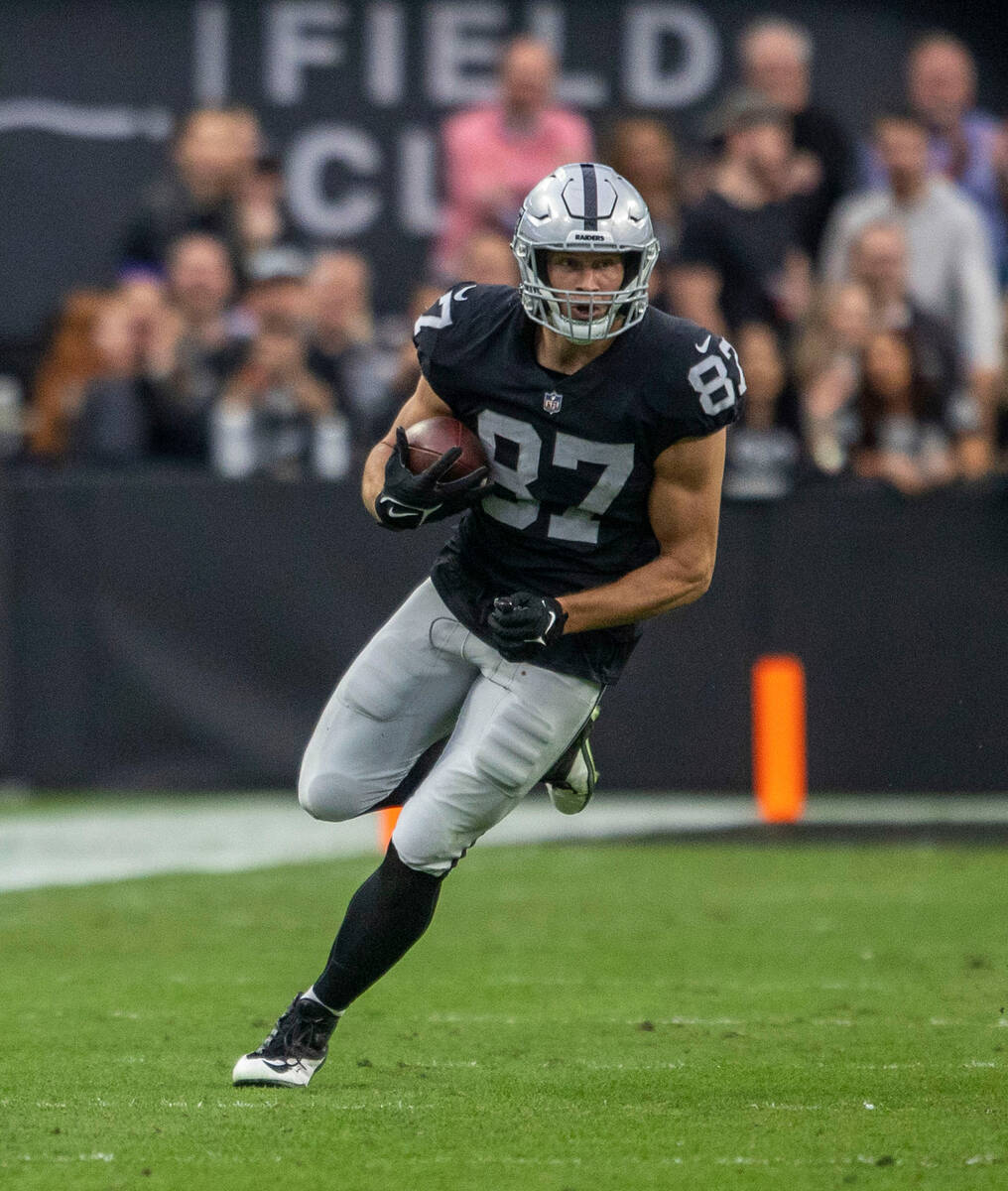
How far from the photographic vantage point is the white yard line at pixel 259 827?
24.6 feet

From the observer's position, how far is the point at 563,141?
1016 centimetres

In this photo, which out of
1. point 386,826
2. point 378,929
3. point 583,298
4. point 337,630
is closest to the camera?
point 583,298

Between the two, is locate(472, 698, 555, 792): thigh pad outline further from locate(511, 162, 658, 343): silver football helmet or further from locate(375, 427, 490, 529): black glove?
locate(511, 162, 658, 343): silver football helmet

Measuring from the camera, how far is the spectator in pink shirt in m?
9.95

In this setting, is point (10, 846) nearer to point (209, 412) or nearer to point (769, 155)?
point (209, 412)

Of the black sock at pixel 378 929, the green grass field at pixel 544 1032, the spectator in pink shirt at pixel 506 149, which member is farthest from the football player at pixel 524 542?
the spectator in pink shirt at pixel 506 149

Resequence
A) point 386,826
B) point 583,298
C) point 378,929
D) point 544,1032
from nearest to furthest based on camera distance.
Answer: point 583,298
point 378,929
point 544,1032
point 386,826

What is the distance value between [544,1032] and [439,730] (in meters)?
0.82

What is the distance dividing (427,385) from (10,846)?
3972 millimetres

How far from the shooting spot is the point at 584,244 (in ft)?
13.6

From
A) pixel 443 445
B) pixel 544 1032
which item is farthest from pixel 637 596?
pixel 544 1032

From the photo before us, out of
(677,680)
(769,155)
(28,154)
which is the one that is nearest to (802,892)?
(677,680)

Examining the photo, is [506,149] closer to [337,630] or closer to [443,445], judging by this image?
[337,630]

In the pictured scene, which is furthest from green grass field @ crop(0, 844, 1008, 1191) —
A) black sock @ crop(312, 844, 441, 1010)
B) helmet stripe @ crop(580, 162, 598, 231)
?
helmet stripe @ crop(580, 162, 598, 231)
